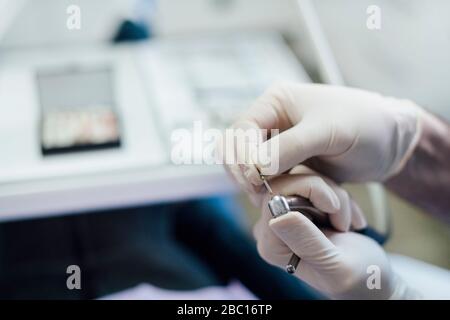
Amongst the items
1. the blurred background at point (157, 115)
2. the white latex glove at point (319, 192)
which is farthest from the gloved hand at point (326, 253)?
the blurred background at point (157, 115)

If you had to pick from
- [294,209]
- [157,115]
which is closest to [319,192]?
[294,209]

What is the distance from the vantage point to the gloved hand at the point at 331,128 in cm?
69

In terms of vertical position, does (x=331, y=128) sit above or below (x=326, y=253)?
above

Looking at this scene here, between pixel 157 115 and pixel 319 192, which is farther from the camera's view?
pixel 157 115

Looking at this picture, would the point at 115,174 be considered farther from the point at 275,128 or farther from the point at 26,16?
the point at 26,16

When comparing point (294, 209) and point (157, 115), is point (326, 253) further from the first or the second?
point (157, 115)

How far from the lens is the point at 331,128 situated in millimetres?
709

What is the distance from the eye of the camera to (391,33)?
Result: 96 cm

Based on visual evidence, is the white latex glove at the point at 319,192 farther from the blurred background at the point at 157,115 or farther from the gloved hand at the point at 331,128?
the blurred background at the point at 157,115

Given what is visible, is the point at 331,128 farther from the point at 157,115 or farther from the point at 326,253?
the point at 157,115

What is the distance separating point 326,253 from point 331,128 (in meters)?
0.15

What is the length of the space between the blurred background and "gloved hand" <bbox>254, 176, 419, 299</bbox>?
4.2 inches
